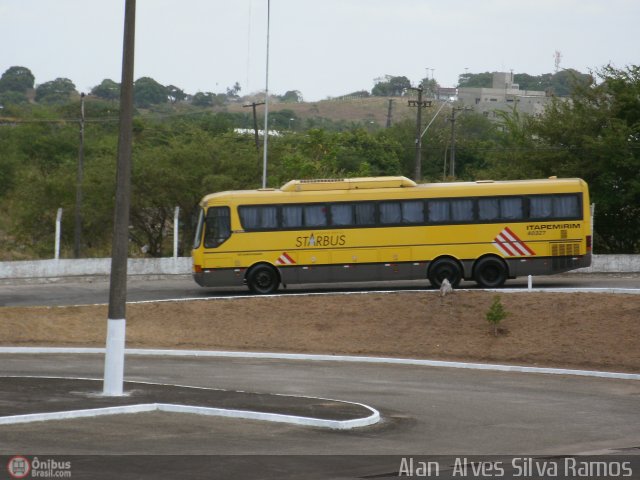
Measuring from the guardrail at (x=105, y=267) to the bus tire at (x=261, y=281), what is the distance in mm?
5936

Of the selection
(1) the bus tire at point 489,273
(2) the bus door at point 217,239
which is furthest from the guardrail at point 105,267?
(2) the bus door at point 217,239

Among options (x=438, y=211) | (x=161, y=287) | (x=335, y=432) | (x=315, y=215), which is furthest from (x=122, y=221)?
(x=161, y=287)

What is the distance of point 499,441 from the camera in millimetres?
14430

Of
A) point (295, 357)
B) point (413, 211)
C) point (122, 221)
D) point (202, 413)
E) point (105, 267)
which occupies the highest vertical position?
point (413, 211)

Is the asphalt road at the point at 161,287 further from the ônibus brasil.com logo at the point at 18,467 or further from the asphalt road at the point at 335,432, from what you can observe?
the ônibus brasil.com logo at the point at 18,467

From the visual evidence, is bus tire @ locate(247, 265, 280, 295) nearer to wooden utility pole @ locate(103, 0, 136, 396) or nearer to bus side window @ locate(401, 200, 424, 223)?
bus side window @ locate(401, 200, 424, 223)

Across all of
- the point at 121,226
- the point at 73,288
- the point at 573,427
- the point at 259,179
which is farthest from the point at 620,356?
the point at 259,179

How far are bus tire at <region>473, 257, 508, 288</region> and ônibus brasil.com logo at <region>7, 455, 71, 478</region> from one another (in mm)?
22758

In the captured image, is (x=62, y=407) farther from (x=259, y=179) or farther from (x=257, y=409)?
(x=259, y=179)

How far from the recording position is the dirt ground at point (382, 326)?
26.2m

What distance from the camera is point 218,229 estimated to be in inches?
1308

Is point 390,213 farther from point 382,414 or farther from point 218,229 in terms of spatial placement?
point 382,414

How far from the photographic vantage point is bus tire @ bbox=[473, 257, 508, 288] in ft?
107

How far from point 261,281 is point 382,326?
592 cm
